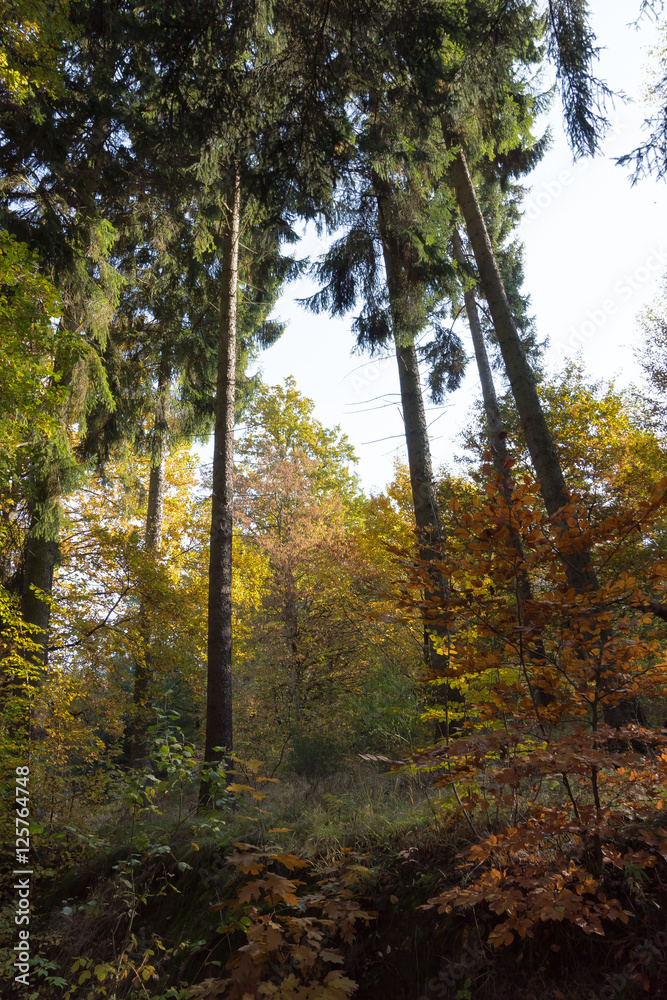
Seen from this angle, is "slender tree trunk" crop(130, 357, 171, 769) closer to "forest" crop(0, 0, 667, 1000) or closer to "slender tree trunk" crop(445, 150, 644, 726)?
"forest" crop(0, 0, 667, 1000)

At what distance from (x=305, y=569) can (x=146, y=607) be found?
11.5ft

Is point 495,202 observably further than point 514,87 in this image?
Yes

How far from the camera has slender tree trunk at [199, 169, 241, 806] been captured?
6.58 m

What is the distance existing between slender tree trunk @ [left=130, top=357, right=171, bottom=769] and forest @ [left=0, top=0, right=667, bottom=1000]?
0.08 metres

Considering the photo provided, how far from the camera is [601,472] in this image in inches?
486

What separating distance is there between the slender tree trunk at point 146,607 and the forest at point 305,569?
0.08m

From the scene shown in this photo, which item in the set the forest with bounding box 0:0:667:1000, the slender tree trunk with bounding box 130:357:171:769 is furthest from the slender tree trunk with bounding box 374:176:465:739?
the slender tree trunk with bounding box 130:357:171:769

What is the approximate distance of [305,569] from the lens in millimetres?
12148

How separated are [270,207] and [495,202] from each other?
269 inches

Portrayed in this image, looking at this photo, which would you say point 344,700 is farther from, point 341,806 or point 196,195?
point 196,195

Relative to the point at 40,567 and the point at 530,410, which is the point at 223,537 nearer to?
the point at 40,567

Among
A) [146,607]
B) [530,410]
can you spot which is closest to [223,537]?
[146,607]

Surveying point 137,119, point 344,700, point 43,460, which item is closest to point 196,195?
point 137,119

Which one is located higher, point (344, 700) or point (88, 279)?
point (88, 279)
